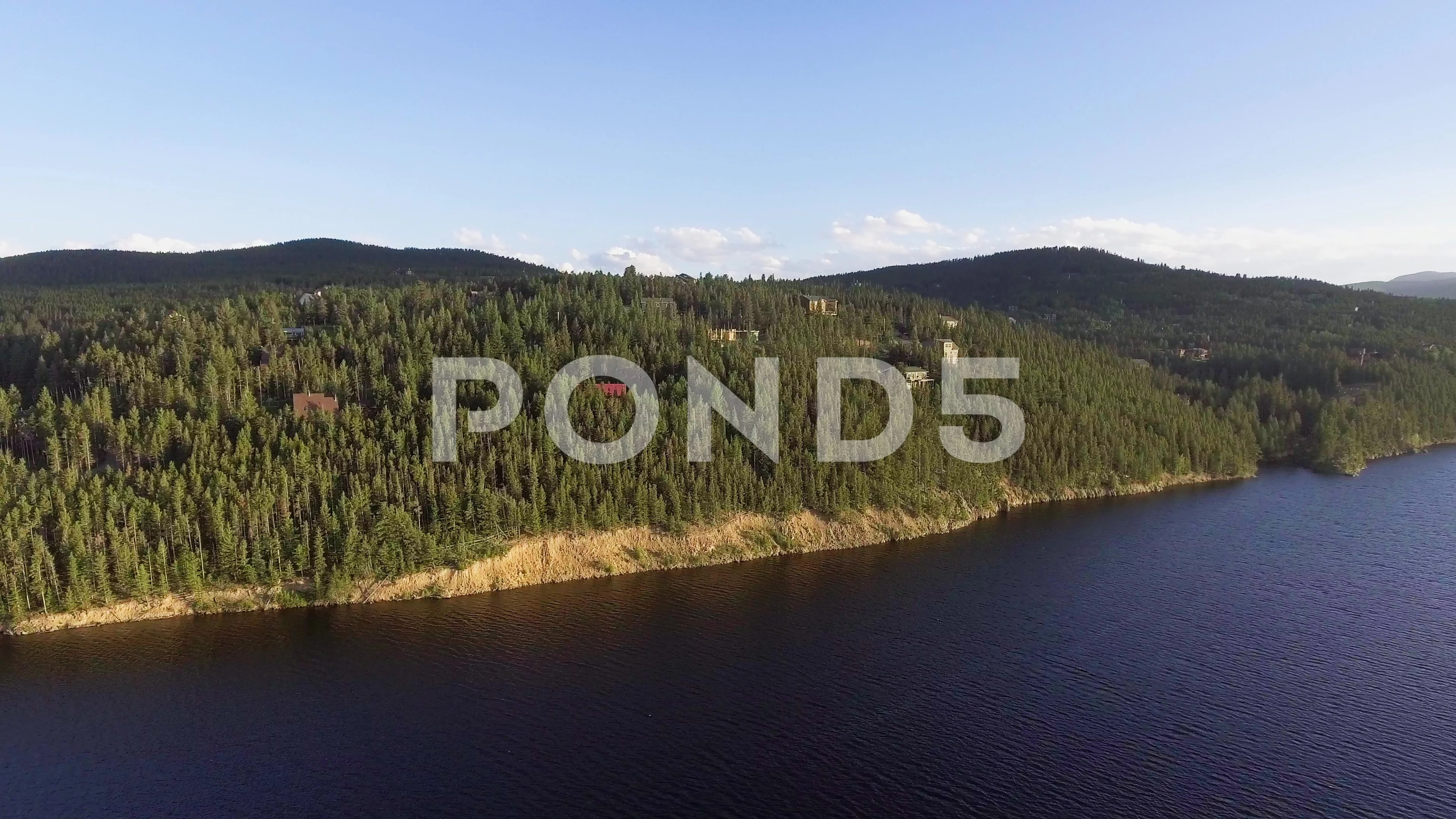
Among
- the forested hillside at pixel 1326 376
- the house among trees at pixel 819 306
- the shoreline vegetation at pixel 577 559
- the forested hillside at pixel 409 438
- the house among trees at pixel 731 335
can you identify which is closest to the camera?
the shoreline vegetation at pixel 577 559

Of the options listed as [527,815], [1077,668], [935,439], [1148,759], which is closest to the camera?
[527,815]

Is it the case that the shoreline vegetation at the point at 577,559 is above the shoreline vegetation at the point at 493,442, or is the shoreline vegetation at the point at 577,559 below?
below

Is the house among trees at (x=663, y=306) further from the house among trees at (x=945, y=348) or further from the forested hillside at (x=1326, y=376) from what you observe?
the forested hillside at (x=1326, y=376)

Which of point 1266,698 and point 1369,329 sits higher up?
point 1369,329

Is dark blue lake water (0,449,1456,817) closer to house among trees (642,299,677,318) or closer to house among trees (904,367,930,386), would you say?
house among trees (904,367,930,386)

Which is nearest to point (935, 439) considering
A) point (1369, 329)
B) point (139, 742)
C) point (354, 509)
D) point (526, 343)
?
point (526, 343)

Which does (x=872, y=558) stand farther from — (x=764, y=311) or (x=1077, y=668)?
(x=764, y=311)

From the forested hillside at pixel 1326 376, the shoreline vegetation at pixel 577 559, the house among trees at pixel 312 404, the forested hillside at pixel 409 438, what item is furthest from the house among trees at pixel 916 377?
the house among trees at pixel 312 404
